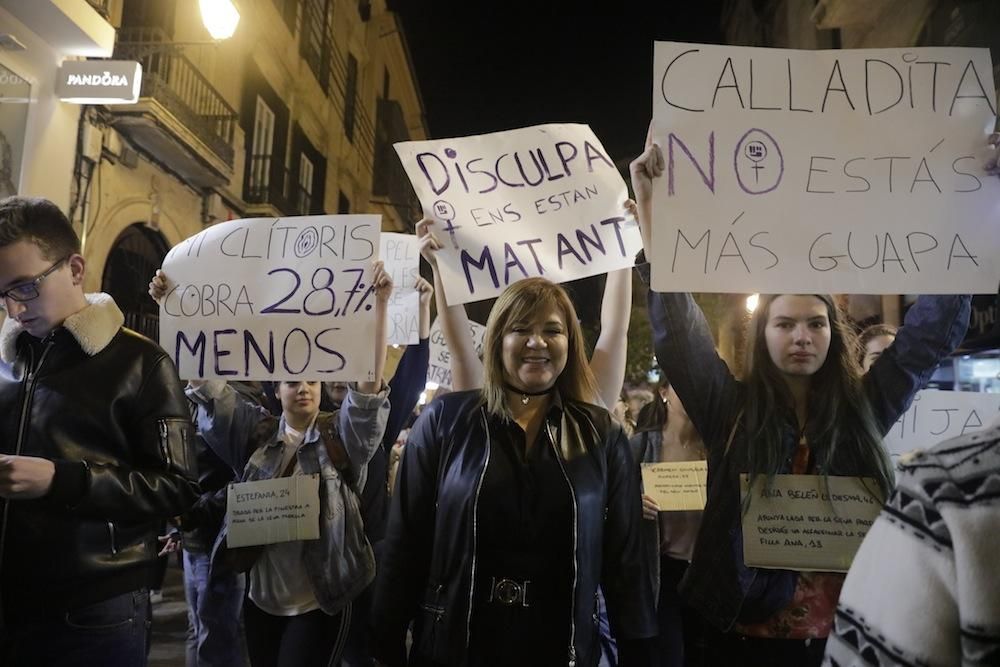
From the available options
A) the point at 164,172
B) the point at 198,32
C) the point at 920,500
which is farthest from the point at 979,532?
the point at 198,32

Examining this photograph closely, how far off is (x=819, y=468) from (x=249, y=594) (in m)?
2.32

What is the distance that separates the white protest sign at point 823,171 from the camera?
2131 mm

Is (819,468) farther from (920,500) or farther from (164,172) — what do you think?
(164,172)

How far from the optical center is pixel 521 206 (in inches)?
124

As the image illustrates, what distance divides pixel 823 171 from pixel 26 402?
8.07 feet

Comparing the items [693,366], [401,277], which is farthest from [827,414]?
[401,277]

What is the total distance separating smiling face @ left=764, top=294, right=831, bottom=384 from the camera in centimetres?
220

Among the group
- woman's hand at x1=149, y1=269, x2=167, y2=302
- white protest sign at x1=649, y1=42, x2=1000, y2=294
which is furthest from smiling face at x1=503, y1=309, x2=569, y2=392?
woman's hand at x1=149, y1=269, x2=167, y2=302

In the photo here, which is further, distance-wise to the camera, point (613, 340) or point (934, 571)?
point (613, 340)

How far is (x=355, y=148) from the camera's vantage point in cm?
2114

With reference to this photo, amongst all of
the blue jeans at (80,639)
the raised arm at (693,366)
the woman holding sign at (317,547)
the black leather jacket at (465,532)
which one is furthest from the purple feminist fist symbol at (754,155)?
the blue jeans at (80,639)

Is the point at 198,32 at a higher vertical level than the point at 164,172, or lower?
higher

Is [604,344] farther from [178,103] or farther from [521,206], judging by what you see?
[178,103]

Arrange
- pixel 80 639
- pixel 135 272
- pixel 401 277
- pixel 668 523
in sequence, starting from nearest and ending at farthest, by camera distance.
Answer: pixel 80 639
pixel 668 523
pixel 401 277
pixel 135 272
